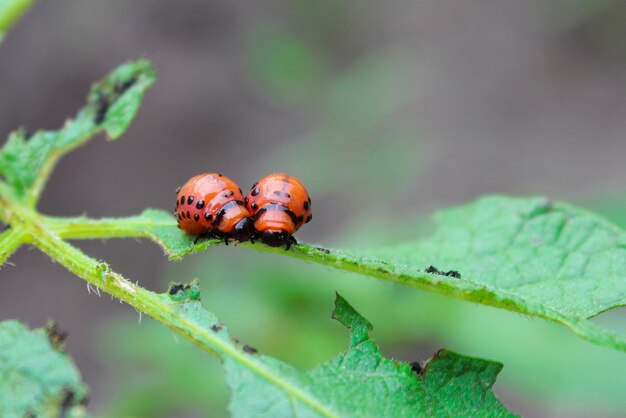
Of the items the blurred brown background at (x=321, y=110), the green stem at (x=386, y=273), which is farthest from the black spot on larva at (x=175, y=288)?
the blurred brown background at (x=321, y=110)

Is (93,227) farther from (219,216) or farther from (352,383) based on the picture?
(352,383)

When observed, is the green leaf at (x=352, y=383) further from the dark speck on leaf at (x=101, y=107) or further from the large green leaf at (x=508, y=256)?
the dark speck on leaf at (x=101, y=107)

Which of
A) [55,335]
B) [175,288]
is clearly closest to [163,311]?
[175,288]

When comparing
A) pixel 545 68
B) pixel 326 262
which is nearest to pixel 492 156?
pixel 545 68

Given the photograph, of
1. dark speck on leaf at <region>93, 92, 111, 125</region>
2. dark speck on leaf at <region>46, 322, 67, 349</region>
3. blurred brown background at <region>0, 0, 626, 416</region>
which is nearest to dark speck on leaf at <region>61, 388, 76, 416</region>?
dark speck on leaf at <region>46, 322, 67, 349</region>

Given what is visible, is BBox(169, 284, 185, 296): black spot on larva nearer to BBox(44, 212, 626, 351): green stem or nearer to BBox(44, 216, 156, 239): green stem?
BBox(44, 212, 626, 351): green stem

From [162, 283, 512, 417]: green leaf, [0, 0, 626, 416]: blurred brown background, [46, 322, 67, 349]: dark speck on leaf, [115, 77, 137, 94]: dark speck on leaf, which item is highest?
[0, 0, 626, 416]: blurred brown background
